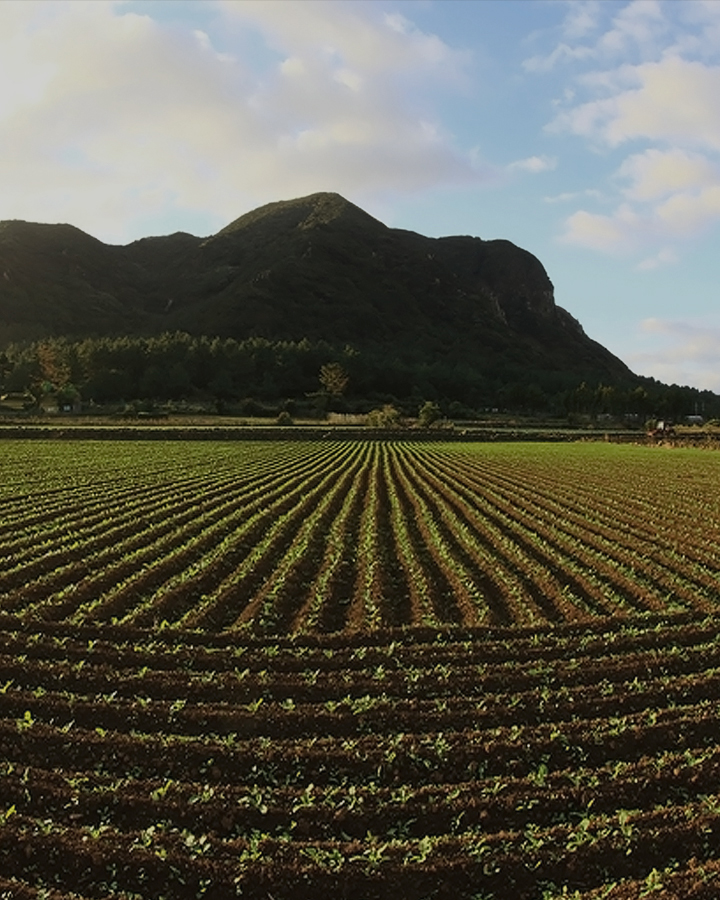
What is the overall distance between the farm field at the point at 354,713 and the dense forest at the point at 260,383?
284ft

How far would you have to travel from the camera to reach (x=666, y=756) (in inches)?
305

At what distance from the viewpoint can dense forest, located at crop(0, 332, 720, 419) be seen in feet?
374

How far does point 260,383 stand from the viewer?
125 meters

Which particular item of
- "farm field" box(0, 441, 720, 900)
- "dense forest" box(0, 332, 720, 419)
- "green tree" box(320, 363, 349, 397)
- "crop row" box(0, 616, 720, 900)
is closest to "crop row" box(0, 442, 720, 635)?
"farm field" box(0, 441, 720, 900)

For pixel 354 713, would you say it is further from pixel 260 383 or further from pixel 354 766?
pixel 260 383

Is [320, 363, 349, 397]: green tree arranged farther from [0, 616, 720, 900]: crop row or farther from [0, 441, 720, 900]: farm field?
[0, 616, 720, 900]: crop row

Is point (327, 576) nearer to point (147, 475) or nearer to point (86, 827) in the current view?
point (86, 827)

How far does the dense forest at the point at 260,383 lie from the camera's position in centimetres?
11394

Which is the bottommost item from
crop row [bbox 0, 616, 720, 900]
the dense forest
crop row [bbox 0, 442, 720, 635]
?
crop row [bbox 0, 616, 720, 900]

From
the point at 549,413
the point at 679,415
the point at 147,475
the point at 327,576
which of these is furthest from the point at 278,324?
the point at 327,576

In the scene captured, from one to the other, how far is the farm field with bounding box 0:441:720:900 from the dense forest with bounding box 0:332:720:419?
86688 mm

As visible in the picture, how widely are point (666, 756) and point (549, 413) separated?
131m

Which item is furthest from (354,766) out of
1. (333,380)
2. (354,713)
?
(333,380)

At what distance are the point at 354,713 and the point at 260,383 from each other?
387ft
